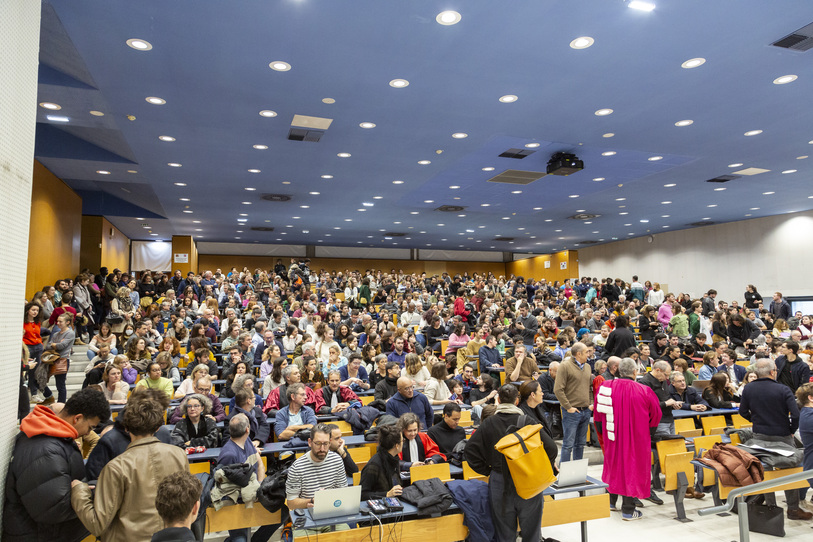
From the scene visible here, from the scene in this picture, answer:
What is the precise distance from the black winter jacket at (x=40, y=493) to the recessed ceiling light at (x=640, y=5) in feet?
16.9

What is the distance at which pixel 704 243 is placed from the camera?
1772 cm

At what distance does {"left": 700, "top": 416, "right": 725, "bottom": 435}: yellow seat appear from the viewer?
5918mm

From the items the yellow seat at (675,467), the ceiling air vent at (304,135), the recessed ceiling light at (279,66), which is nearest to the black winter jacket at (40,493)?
the recessed ceiling light at (279,66)

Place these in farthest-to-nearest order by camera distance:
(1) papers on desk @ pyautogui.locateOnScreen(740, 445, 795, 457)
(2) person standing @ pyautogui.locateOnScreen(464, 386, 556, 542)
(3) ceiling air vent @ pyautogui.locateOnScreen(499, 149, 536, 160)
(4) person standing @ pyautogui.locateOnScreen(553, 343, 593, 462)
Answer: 1. (3) ceiling air vent @ pyautogui.locateOnScreen(499, 149, 536, 160)
2. (4) person standing @ pyautogui.locateOnScreen(553, 343, 593, 462)
3. (1) papers on desk @ pyautogui.locateOnScreen(740, 445, 795, 457)
4. (2) person standing @ pyautogui.locateOnScreen(464, 386, 556, 542)

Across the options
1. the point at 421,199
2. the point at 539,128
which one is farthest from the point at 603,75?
the point at 421,199

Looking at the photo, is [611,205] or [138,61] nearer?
[138,61]

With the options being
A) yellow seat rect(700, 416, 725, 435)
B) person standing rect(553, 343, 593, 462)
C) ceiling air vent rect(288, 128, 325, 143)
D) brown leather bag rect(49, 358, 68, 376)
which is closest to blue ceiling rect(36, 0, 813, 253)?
ceiling air vent rect(288, 128, 325, 143)

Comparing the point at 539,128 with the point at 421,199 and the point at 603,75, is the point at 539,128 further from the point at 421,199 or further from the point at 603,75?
the point at 421,199

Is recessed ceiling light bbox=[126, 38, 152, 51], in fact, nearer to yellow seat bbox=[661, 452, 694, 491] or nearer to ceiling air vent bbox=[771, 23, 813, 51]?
ceiling air vent bbox=[771, 23, 813, 51]

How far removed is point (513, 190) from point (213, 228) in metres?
11.2

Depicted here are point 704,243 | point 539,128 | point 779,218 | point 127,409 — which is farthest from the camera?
point 704,243

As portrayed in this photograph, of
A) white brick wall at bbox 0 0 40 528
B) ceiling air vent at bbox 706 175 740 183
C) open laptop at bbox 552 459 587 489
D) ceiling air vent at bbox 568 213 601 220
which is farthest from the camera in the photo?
ceiling air vent at bbox 568 213 601 220

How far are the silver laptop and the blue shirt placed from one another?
3.23 ft

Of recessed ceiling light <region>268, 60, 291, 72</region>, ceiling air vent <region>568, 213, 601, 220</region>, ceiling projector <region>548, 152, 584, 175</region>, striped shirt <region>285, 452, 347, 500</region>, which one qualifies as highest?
ceiling air vent <region>568, 213, 601, 220</region>
